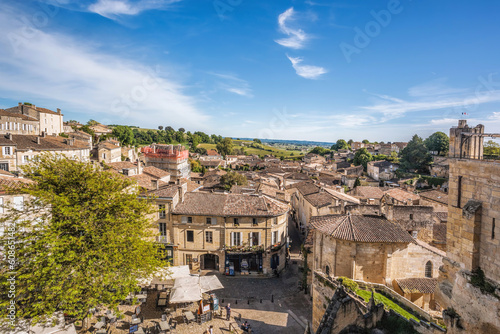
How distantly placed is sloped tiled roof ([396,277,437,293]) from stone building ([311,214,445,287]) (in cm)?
32

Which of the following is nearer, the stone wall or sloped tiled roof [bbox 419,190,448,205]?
the stone wall

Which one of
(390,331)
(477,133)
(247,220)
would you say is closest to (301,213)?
(247,220)

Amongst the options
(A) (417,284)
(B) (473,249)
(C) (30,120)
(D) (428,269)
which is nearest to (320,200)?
(D) (428,269)

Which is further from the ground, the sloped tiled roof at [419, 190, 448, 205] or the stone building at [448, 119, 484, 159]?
the stone building at [448, 119, 484, 159]

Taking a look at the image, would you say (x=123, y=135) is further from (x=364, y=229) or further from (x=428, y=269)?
(x=428, y=269)

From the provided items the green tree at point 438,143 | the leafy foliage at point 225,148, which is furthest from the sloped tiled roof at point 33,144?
the green tree at point 438,143

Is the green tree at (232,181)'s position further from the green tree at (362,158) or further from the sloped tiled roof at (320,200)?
the green tree at (362,158)

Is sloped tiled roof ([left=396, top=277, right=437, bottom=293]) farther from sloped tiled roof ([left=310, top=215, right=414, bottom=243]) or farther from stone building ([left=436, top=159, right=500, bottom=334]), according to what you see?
stone building ([left=436, top=159, right=500, bottom=334])

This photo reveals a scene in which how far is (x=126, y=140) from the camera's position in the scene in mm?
105312

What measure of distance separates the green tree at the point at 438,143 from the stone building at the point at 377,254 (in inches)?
3224

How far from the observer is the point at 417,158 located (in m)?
80.6

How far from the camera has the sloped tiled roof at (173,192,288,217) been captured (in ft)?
94.7

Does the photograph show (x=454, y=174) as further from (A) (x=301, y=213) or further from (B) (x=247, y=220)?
(A) (x=301, y=213)

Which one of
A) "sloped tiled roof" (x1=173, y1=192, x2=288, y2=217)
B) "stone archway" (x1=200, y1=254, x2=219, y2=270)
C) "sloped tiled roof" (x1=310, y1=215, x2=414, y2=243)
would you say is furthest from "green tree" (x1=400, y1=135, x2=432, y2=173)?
"stone archway" (x1=200, y1=254, x2=219, y2=270)
